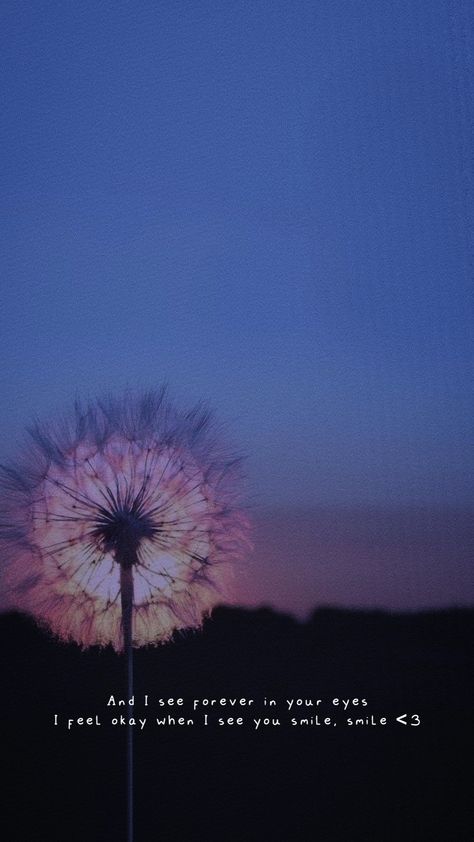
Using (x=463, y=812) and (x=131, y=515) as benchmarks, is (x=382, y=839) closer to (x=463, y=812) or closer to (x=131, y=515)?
(x=463, y=812)

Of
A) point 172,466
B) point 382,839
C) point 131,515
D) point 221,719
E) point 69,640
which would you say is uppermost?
point 172,466

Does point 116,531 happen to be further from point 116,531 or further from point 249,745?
point 249,745

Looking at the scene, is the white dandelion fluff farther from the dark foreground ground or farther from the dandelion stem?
the dark foreground ground

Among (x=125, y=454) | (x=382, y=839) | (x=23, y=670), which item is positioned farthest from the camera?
(x=23, y=670)

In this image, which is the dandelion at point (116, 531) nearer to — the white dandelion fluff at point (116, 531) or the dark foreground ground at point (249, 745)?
the white dandelion fluff at point (116, 531)

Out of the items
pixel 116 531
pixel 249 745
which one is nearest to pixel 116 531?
pixel 116 531

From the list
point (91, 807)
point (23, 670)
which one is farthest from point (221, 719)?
point (23, 670)

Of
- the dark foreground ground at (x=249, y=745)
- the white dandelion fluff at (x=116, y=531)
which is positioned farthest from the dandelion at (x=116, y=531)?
the dark foreground ground at (x=249, y=745)
